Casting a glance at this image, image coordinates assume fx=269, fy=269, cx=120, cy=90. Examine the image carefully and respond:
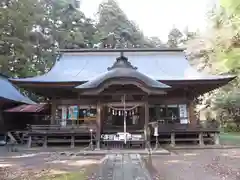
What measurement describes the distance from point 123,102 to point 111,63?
5.42 meters

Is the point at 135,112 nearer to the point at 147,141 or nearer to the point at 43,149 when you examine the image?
the point at 147,141

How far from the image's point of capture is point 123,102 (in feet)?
39.8

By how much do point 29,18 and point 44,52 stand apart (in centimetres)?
487

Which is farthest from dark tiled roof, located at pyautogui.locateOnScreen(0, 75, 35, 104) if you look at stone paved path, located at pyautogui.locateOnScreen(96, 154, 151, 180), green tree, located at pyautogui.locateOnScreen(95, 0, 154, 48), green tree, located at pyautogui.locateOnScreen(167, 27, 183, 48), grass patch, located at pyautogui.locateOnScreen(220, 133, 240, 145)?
green tree, located at pyautogui.locateOnScreen(167, 27, 183, 48)

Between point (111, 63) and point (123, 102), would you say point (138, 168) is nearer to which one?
point (123, 102)

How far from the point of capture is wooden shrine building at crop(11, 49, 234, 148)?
11570 mm

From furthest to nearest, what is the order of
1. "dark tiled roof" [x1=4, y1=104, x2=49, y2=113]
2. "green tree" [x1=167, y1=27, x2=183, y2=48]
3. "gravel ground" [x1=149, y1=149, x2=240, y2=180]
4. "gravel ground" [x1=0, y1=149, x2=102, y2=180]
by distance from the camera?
"green tree" [x1=167, y1=27, x2=183, y2=48], "dark tiled roof" [x1=4, y1=104, x2=49, y2=113], "gravel ground" [x1=0, y1=149, x2=102, y2=180], "gravel ground" [x1=149, y1=149, x2=240, y2=180]

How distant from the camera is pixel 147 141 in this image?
38.1ft

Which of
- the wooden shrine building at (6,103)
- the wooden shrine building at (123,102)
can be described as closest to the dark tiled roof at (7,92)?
the wooden shrine building at (6,103)

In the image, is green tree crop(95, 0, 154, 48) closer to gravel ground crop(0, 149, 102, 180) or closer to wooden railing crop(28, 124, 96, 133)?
wooden railing crop(28, 124, 96, 133)

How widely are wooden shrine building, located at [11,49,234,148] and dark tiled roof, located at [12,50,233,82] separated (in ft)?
0.17

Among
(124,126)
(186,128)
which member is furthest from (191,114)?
(124,126)

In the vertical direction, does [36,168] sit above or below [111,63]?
below

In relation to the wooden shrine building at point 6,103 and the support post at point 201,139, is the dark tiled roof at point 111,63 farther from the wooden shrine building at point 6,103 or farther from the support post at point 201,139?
the wooden shrine building at point 6,103
